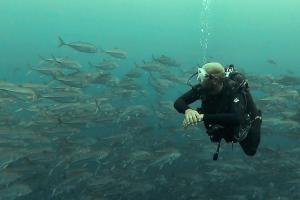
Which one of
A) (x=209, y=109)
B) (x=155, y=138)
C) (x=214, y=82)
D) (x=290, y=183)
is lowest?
(x=155, y=138)

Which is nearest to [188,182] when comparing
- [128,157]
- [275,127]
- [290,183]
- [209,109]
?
[128,157]

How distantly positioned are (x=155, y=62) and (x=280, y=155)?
693 centimetres

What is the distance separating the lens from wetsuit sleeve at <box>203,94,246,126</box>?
178 inches

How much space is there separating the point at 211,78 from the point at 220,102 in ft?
0.91

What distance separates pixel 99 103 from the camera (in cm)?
1466

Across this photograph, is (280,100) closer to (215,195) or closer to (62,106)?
(215,195)

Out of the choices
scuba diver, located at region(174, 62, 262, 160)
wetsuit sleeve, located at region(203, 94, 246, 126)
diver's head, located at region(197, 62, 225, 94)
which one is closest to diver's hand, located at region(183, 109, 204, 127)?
scuba diver, located at region(174, 62, 262, 160)

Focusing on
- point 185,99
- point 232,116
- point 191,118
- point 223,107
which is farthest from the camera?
point 185,99

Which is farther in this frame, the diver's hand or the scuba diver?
the scuba diver

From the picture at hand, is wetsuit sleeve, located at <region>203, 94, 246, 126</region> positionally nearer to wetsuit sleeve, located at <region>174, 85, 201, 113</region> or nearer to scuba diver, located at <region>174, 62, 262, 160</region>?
scuba diver, located at <region>174, 62, 262, 160</region>

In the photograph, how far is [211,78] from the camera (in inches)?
184

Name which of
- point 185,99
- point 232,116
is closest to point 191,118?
point 232,116

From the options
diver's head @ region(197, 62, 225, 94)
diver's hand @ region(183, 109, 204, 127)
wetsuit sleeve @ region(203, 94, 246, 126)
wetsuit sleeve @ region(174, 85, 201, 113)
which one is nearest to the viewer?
diver's hand @ region(183, 109, 204, 127)

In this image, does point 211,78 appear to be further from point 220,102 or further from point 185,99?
point 185,99
